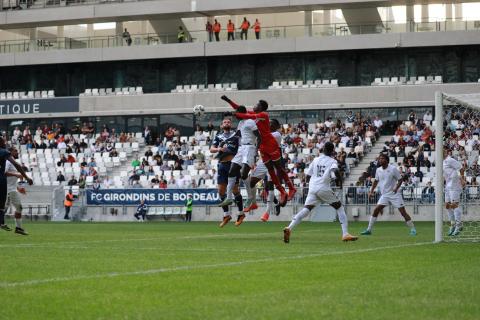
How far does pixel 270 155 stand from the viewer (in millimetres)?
21688

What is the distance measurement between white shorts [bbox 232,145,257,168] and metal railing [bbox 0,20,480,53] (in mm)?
34523

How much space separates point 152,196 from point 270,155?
25.8 metres

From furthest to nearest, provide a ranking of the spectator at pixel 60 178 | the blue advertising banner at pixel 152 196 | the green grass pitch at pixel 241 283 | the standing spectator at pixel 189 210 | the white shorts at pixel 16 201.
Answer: the spectator at pixel 60 178
the blue advertising banner at pixel 152 196
the standing spectator at pixel 189 210
the white shorts at pixel 16 201
the green grass pitch at pixel 241 283

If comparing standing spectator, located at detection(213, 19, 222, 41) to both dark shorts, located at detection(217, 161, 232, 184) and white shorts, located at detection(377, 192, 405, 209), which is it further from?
dark shorts, located at detection(217, 161, 232, 184)

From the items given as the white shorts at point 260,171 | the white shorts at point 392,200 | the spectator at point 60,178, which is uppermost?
the white shorts at point 260,171

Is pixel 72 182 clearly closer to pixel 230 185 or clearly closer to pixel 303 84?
pixel 303 84

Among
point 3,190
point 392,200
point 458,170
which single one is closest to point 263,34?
point 392,200

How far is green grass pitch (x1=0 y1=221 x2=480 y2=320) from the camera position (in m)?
8.12

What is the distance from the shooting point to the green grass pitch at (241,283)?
812 cm

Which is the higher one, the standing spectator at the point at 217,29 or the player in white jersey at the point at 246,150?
the standing spectator at the point at 217,29

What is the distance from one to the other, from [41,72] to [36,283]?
180ft

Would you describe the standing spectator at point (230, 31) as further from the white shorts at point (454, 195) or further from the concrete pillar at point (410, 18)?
the white shorts at point (454, 195)

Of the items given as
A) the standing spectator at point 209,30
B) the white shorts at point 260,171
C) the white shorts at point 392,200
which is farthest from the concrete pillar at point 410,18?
the white shorts at point 260,171

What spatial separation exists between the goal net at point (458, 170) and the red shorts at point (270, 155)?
383 centimetres
